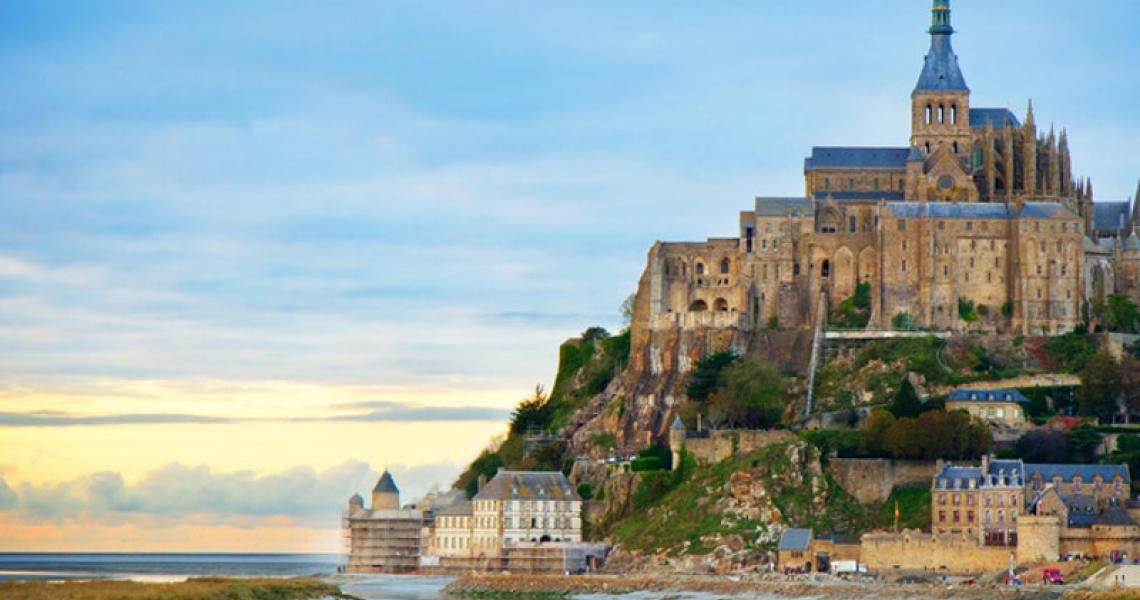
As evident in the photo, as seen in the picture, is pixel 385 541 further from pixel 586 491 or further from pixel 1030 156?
pixel 1030 156

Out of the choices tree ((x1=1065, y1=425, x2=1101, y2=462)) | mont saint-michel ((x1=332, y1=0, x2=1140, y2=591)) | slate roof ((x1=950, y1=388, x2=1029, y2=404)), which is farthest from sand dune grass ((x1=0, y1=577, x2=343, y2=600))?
tree ((x1=1065, y1=425, x2=1101, y2=462))

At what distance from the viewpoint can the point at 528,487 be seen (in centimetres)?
11444

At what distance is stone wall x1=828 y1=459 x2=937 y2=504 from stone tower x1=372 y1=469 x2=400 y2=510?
23.3m

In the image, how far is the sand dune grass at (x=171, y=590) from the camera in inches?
3123

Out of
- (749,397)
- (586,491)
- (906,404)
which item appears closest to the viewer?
(906,404)

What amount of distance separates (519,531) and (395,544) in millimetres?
7679

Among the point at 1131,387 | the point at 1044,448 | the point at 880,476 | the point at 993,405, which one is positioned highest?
the point at 1131,387

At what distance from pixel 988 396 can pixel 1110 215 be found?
68.7 ft

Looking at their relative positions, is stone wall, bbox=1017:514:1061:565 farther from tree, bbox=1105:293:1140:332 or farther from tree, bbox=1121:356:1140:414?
Answer: tree, bbox=1105:293:1140:332

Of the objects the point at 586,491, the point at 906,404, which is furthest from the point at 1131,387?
the point at 586,491

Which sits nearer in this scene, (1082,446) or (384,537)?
(1082,446)

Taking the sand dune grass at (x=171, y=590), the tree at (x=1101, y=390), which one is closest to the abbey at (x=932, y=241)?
the tree at (x=1101, y=390)

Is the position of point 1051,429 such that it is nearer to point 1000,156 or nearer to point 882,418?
point 882,418

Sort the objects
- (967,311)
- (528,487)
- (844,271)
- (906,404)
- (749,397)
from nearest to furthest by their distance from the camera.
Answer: (906,404), (528,487), (749,397), (967,311), (844,271)
